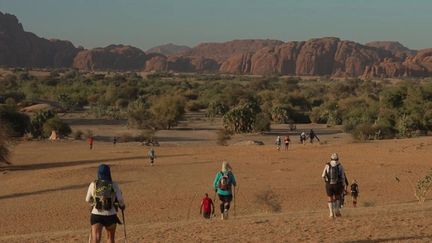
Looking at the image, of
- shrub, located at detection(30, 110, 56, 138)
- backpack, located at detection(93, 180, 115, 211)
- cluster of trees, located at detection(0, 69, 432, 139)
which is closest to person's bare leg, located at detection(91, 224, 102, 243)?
backpack, located at detection(93, 180, 115, 211)

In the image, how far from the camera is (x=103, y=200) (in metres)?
8.40

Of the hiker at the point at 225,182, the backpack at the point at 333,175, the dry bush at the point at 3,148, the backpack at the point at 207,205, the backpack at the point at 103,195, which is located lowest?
the dry bush at the point at 3,148

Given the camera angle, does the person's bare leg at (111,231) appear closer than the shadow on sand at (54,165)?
Yes

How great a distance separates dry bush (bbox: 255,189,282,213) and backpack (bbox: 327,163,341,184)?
7396mm

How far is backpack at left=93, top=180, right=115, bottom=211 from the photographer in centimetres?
840

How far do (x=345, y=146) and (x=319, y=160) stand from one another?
648 cm

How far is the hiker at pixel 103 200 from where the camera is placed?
8406 millimetres

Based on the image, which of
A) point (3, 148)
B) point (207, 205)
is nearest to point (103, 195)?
point (207, 205)

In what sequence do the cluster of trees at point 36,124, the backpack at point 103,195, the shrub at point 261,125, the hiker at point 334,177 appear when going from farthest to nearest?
the shrub at point 261,125 → the cluster of trees at point 36,124 → the hiker at point 334,177 → the backpack at point 103,195

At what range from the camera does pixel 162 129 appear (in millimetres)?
60062

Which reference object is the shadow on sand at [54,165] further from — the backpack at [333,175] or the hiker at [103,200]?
the hiker at [103,200]

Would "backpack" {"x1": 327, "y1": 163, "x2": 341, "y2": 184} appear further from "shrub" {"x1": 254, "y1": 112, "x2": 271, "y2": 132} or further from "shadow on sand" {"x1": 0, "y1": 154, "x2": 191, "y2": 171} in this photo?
"shrub" {"x1": 254, "y1": 112, "x2": 271, "y2": 132}

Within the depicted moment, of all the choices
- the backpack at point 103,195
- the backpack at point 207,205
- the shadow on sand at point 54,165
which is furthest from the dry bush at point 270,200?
the shadow on sand at point 54,165

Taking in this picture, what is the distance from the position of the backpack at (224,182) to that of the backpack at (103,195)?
15.5 feet
